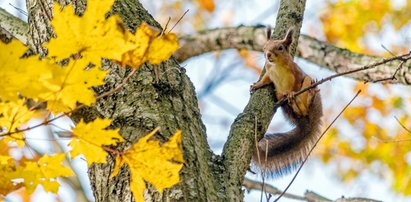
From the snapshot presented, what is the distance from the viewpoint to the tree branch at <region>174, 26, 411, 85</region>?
2.76 metres

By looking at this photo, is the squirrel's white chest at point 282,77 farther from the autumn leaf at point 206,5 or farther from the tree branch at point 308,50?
the autumn leaf at point 206,5

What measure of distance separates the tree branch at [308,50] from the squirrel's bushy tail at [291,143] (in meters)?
0.31

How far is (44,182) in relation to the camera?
1.19m

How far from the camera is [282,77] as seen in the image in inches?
108

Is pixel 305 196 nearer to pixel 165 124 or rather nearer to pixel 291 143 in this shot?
pixel 291 143

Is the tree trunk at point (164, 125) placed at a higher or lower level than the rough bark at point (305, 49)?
lower

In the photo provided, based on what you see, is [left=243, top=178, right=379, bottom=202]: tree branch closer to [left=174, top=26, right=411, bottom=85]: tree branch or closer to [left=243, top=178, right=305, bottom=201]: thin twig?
[left=243, top=178, right=305, bottom=201]: thin twig

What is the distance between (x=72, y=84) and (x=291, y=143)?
5.31 feet

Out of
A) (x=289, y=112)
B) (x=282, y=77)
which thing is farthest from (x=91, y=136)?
(x=289, y=112)

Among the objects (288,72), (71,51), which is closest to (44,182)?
(71,51)

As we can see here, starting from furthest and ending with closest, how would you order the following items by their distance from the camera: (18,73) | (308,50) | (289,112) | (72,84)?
(308,50)
(289,112)
(72,84)
(18,73)

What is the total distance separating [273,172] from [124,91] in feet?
3.50

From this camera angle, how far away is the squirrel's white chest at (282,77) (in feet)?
8.14

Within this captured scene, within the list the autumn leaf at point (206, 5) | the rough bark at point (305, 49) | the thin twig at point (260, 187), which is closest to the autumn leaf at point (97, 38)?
the rough bark at point (305, 49)
